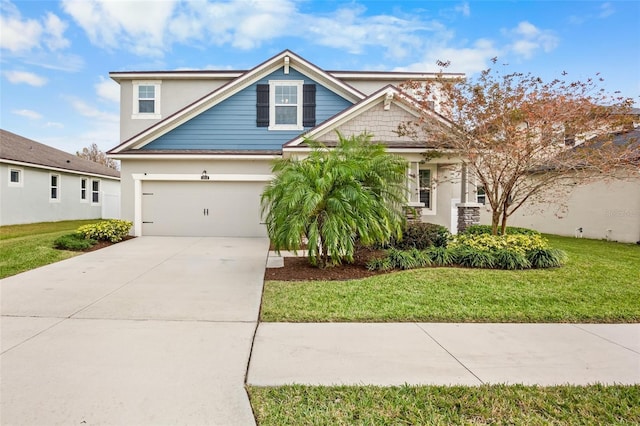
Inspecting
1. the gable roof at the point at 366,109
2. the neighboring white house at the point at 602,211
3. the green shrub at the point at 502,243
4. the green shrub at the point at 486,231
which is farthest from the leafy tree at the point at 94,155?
the neighboring white house at the point at 602,211

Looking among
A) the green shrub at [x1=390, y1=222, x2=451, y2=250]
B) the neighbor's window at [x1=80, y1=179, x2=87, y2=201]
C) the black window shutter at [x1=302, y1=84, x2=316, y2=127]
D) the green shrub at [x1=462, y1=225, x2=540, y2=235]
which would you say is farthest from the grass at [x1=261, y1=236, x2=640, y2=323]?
the neighbor's window at [x1=80, y1=179, x2=87, y2=201]

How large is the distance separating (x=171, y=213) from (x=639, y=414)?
42.9 feet

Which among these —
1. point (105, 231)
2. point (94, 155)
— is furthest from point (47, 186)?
point (94, 155)

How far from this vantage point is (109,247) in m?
9.95

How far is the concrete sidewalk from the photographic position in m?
3.06

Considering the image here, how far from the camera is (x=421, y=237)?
870 cm

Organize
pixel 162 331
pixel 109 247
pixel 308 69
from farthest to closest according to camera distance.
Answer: pixel 308 69, pixel 109 247, pixel 162 331

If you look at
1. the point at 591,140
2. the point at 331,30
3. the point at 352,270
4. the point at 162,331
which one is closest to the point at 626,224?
the point at 591,140

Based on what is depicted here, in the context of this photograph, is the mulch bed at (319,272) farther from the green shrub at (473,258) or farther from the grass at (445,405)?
the grass at (445,405)

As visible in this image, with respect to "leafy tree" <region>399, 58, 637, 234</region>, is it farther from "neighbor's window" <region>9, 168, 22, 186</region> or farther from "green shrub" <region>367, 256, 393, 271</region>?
"neighbor's window" <region>9, 168, 22, 186</region>

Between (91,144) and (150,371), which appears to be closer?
(150,371)

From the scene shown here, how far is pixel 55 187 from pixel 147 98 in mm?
9173

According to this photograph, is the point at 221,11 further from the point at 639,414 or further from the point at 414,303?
the point at 639,414

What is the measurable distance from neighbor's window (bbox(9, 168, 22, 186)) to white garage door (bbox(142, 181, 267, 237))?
8.69 m
